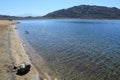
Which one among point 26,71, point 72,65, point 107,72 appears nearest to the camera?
point 26,71

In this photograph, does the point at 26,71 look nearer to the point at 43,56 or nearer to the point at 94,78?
the point at 94,78

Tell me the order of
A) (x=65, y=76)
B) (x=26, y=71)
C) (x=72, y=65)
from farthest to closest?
(x=72, y=65) < (x=65, y=76) < (x=26, y=71)

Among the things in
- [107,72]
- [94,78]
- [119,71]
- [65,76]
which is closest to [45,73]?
[65,76]

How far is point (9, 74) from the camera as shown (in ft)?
61.8

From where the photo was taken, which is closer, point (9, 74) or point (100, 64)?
point (9, 74)

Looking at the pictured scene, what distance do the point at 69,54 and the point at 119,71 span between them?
420 inches

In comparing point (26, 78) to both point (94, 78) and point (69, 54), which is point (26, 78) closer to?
point (94, 78)

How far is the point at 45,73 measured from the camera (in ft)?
73.3

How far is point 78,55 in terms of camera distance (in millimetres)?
31688

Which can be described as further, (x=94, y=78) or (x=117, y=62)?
(x=117, y=62)

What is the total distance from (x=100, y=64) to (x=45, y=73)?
8244 mm

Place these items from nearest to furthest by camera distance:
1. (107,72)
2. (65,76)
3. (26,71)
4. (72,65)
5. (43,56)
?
1. (26,71)
2. (65,76)
3. (107,72)
4. (72,65)
5. (43,56)

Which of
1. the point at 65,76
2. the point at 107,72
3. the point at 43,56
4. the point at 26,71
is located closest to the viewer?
the point at 26,71

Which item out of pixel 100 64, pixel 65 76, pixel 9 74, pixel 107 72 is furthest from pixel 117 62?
pixel 9 74
